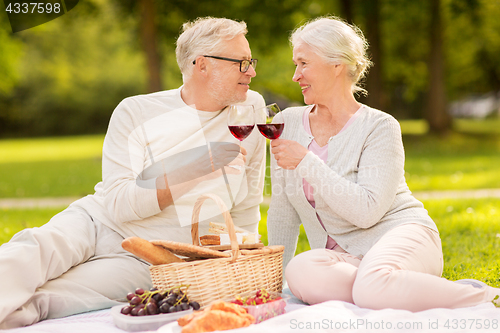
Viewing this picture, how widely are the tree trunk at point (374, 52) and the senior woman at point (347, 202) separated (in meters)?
13.1

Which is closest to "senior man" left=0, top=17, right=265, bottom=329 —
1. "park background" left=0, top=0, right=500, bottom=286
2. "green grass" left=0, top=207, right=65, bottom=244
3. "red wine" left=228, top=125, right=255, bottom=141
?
"red wine" left=228, top=125, right=255, bottom=141

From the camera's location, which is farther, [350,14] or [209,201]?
[350,14]

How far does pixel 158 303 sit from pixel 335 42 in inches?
82.4

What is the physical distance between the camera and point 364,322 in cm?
272

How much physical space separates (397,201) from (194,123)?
5.14 feet

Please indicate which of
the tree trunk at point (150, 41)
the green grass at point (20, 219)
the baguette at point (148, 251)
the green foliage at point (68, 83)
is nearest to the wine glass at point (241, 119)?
the baguette at point (148, 251)

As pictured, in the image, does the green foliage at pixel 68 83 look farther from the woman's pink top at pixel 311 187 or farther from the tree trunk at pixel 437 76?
the woman's pink top at pixel 311 187

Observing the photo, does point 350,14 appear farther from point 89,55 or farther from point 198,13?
point 89,55

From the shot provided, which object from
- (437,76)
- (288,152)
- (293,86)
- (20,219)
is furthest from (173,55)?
(288,152)

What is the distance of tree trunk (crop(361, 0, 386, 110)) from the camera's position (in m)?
16.5

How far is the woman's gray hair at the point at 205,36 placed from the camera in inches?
154

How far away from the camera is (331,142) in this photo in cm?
367

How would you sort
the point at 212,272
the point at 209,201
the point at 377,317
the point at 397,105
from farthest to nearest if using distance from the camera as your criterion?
the point at 397,105, the point at 209,201, the point at 212,272, the point at 377,317

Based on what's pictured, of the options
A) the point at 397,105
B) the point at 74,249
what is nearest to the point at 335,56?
the point at 74,249
